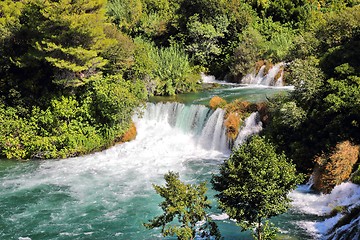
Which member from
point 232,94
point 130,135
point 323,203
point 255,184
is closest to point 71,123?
point 130,135

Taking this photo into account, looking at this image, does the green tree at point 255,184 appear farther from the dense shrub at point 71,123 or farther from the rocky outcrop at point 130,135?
the rocky outcrop at point 130,135

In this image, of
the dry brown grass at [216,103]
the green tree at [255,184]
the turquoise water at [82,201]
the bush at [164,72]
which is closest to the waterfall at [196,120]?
the dry brown grass at [216,103]

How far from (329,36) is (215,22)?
48.8ft

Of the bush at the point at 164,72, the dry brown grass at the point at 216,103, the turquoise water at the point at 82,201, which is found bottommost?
the turquoise water at the point at 82,201

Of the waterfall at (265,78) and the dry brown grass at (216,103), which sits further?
the waterfall at (265,78)

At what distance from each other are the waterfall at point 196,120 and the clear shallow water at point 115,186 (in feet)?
0.21

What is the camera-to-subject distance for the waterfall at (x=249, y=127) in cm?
2342

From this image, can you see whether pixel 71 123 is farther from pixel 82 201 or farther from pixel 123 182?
pixel 82 201

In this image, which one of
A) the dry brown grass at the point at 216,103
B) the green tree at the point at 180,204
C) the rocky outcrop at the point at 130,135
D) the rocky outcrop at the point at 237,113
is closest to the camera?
the green tree at the point at 180,204

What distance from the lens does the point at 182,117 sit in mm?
27250

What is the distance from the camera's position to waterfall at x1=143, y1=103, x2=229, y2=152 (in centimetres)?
2492

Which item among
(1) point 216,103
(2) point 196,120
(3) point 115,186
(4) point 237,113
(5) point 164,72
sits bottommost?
(3) point 115,186

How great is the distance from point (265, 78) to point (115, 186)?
17390 mm

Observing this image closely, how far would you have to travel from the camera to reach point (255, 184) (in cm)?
1189
